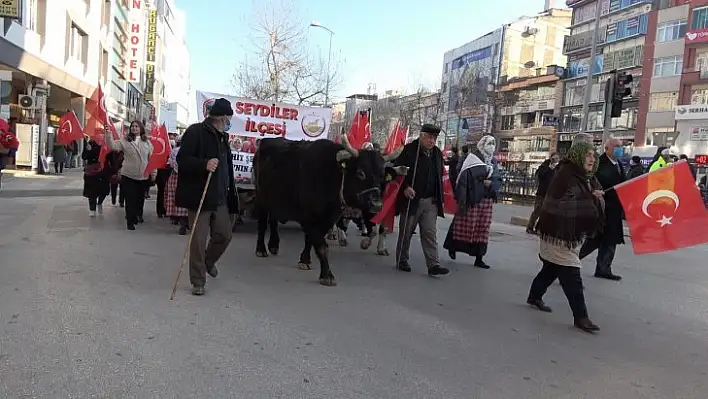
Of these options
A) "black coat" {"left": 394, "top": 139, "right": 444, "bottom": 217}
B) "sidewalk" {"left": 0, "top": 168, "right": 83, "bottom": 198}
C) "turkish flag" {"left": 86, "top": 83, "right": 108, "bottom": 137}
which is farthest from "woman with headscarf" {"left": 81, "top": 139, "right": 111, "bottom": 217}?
"black coat" {"left": 394, "top": 139, "right": 444, "bottom": 217}

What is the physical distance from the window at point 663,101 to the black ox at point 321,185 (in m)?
41.5

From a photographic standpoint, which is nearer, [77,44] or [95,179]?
[95,179]

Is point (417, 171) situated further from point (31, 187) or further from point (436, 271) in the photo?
point (31, 187)

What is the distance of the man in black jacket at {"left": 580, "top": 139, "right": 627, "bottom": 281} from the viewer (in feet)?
23.9

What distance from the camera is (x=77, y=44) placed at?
27.8 metres

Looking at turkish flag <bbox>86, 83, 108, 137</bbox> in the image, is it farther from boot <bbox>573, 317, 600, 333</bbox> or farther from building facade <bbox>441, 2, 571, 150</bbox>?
building facade <bbox>441, 2, 571, 150</bbox>

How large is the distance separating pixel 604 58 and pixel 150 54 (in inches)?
1608

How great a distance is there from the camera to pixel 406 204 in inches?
282

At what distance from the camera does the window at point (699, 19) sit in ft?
128

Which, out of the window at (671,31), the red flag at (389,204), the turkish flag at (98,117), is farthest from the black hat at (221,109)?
the window at (671,31)

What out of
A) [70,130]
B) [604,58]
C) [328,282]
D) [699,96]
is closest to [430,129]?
[328,282]

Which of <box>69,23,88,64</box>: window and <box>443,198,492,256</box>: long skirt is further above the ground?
<box>69,23,88,64</box>: window

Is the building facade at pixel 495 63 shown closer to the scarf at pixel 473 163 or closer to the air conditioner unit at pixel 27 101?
the air conditioner unit at pixel 27 101

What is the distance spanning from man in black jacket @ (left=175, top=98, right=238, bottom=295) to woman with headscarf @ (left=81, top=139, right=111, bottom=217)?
5663 mm
